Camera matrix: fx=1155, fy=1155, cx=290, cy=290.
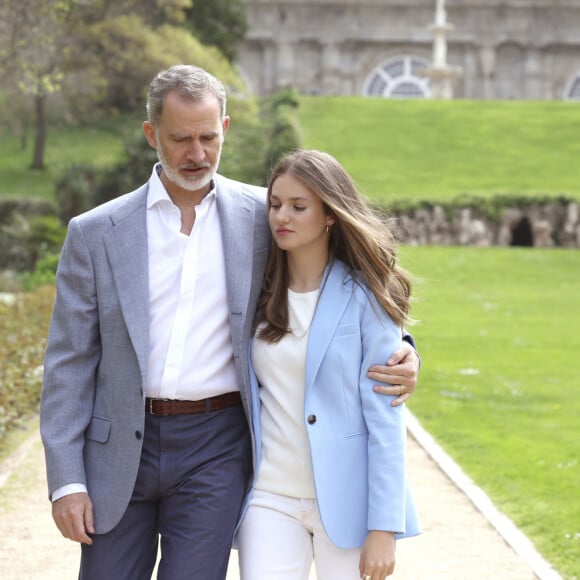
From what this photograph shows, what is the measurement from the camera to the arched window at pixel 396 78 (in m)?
50.3

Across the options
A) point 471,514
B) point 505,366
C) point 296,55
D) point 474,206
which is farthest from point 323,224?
point 296,55

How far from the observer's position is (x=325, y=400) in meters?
3.71

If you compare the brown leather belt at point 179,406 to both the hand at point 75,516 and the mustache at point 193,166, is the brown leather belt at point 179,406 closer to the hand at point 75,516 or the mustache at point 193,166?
the hand at point 75,516

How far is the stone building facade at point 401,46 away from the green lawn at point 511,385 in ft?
95.0

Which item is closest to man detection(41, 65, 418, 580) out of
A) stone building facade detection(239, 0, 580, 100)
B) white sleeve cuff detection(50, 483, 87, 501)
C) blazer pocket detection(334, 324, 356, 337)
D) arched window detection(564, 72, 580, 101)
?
white sleeve cuff detection(50, 483, 87, 501)

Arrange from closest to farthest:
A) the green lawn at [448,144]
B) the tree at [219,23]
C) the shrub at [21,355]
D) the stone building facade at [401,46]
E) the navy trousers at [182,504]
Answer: the navy trousers at [182,504]
the shrub at [21,355]
the green lawn at [448,144]
the tree at [219,23]
the stone building facade at [401,46]

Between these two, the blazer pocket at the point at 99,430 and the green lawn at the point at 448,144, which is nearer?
the blazer pocket at the point at 99,430

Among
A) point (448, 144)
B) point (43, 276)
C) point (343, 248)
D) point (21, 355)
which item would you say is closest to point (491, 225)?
point (448, 144)

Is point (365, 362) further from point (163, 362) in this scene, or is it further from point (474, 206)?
point (474, 206)

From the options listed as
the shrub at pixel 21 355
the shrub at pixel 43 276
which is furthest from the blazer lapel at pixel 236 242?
the shrub at pixel 43 276

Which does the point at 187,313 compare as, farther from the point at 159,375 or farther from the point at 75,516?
the point at 75,516

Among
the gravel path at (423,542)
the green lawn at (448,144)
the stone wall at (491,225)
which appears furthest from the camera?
the green lawn at (448,144)

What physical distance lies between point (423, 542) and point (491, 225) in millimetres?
20109

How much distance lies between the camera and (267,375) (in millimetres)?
3846
